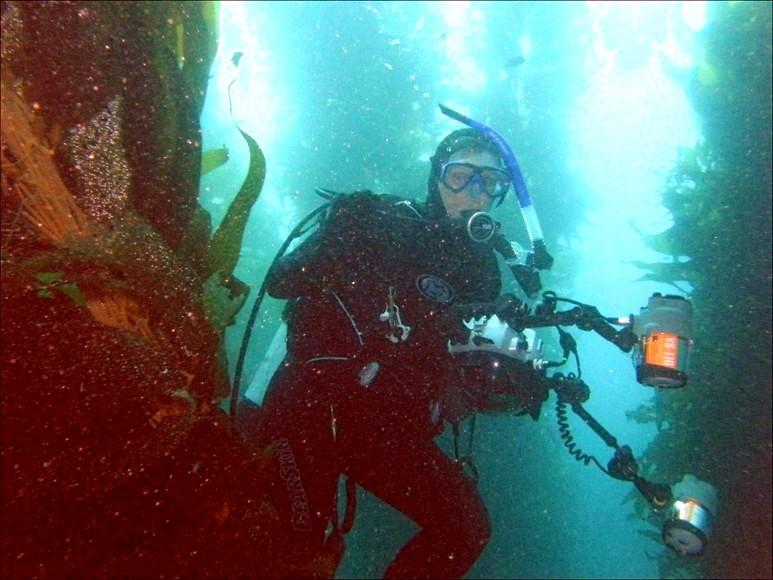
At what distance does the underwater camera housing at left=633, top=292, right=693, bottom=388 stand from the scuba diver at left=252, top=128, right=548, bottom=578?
2.49ft

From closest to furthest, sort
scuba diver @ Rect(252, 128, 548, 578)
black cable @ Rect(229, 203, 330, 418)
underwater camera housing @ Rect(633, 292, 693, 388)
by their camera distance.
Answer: black cable @ Rect(229, 203, 330, 418) → scuba diver @ Rect(252, 128, 548, 578) → underwater camera housing @ Rect(633, 292, 693, 388)

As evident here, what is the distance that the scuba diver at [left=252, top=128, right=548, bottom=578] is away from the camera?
2.74m

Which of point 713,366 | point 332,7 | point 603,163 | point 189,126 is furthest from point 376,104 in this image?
point 603,163

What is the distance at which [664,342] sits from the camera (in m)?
3.03

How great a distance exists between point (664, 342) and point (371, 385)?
1848mm

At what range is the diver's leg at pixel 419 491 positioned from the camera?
2.83m

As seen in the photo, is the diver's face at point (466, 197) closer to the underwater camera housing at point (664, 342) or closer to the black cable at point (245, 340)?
the black cable at point (245, 340)

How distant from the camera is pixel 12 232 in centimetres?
114

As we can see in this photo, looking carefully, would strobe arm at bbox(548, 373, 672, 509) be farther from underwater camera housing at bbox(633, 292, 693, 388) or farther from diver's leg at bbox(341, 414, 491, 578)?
diver's leg at bbox(341, 414, 491, 578)

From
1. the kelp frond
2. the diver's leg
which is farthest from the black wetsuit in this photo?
the kelp frond

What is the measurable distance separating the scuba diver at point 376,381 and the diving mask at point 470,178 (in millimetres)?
861

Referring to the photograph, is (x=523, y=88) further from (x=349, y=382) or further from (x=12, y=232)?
(x=12, y=232)

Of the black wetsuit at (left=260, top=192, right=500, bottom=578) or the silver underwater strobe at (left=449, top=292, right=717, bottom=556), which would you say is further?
the silver underwater strobe at (left=449, top=292, right=717, bottom=556)

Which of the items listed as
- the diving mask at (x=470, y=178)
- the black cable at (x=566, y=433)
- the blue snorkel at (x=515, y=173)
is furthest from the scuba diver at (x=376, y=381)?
the blue snorkel at (x=515, y=173)
